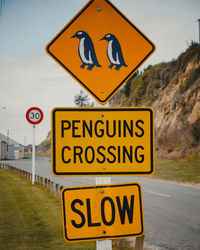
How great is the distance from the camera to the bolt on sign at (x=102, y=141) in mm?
2404

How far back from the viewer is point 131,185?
8.14 ft

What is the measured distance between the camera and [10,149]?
70750 millimetres

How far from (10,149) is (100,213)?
72.1 meters

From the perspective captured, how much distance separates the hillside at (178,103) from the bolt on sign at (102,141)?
75.5 feet

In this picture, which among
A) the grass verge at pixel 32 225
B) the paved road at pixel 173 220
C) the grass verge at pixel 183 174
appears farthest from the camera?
the grass verge at pixel 183 174

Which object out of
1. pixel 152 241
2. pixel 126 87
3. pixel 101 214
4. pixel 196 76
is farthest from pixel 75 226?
pixel 126 87

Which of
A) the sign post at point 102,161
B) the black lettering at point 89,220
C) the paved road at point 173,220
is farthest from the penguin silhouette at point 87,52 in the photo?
the paved road at point 173,220

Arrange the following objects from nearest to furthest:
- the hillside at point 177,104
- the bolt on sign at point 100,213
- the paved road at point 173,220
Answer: the bolt on sign at point 100,213 → the paved road at point 173,220 → the hillside at point 177,104

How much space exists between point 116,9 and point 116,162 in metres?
1.39

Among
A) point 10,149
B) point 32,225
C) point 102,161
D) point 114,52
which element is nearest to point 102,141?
point 102,161

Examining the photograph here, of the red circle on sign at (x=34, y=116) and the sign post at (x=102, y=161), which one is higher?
the red circle on sign at (x=34, y=116)

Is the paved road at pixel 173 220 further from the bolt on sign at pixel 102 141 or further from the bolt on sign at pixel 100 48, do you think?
the bolt on sign at pixel 100 48

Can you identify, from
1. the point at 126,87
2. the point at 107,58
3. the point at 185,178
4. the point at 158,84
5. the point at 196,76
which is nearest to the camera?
the point at 107,58

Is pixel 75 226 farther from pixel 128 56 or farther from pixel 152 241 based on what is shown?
pixel 152 241
